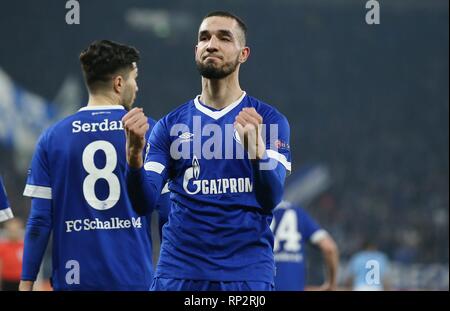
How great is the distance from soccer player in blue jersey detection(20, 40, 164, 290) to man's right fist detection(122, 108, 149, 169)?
3.45 ft

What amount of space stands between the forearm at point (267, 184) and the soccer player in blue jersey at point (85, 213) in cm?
115

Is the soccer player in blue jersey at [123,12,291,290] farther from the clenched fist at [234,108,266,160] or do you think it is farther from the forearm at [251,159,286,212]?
Result: the clenched fist at [234,108,266,160]

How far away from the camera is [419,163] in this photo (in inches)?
982

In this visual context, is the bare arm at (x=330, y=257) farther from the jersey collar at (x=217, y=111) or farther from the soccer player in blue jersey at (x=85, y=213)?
the jersey collar at (x=217, y=111)

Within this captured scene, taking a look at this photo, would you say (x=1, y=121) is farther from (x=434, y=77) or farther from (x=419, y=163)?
(x=434, y=77)

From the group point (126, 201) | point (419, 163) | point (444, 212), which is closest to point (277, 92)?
point (419, 163)

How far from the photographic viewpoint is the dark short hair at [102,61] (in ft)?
15.2

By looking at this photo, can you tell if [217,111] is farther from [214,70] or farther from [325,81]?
[325,81]

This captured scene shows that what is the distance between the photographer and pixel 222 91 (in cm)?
392

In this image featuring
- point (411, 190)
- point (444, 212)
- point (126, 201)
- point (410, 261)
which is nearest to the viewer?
point (126, 201)

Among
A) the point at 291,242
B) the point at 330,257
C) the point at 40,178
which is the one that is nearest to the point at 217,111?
the point at 40,178

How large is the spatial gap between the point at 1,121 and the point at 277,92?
32.0 feet

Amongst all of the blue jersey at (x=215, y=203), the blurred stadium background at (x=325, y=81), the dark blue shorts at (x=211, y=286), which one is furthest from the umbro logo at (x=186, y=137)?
the blurred stadium background at (x=325, y=81)

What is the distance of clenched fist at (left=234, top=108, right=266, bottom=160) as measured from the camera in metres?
3.37
